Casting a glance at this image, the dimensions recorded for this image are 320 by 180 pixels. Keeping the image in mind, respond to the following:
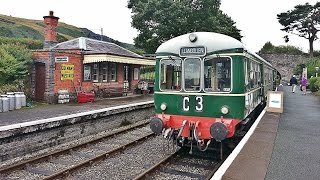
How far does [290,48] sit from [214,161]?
61567mm

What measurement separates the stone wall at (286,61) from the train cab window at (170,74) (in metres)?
56.4

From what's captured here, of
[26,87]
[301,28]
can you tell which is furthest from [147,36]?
[301,28]

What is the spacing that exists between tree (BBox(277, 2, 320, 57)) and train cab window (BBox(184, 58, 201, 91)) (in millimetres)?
51860

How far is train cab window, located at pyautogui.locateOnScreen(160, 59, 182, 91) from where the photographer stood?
772cm

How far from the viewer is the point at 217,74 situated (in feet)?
23.7

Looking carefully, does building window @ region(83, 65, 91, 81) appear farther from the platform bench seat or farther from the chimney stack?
the chimney stack

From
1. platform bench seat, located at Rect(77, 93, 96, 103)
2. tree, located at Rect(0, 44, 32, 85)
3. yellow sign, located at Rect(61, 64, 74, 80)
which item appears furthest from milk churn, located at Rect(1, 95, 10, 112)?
platform bench seat, located at Rect(77, 93, 96, 103)

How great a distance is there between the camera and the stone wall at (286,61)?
58.4 meters

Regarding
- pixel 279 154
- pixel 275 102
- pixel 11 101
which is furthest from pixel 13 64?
pixel 279 154

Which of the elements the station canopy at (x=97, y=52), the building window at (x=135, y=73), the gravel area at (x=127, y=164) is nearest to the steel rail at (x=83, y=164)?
the gravel area at (x=127, y=164)

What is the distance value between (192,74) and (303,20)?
173 feet

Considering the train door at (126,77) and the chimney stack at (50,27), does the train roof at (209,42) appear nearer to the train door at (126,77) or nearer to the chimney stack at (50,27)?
the chimney stack at (50,27)

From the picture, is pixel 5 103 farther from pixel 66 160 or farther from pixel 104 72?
pixel 104 72

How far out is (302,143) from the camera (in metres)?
7.73
